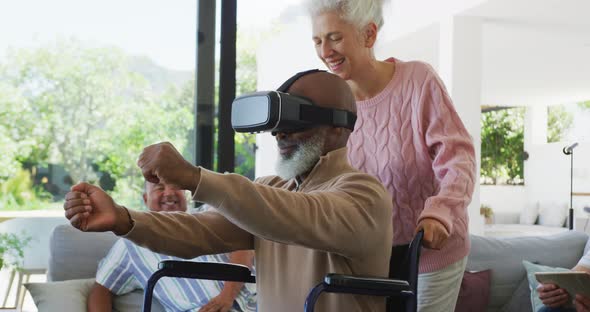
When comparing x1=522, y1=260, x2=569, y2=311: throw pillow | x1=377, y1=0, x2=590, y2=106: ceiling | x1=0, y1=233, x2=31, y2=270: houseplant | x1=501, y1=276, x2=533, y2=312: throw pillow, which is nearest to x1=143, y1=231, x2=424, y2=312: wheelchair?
x1=522, y1=260, x2=569, y2=311: throw pillow

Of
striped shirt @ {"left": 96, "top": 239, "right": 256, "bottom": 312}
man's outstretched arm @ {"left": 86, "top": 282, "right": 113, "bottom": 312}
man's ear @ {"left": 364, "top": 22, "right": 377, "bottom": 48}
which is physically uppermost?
man's ear @ {"left": 364, "top": 22, "right": 377, "bottom": 48}

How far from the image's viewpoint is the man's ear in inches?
68.5

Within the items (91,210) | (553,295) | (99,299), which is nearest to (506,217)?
(553,295)

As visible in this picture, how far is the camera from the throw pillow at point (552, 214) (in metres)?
11.4

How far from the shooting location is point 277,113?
125cm

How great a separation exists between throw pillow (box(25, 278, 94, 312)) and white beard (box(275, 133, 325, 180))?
1.43 m

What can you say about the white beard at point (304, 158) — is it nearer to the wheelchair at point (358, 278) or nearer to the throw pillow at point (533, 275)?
the wheelchair at point (358, 278)

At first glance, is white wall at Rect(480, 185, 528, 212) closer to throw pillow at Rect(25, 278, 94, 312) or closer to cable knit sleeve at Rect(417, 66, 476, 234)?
throw pillow at Rect(25, 278, 94, 312)

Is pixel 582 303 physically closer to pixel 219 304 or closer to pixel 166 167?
pixel 219 304

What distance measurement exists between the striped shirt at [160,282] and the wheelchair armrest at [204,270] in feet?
3.30

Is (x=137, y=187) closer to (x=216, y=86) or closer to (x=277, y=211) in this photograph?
(x=216, y=86)

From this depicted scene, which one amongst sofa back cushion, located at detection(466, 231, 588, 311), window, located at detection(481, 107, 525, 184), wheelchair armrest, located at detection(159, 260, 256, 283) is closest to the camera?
wheelchair armrest, located at detection(159, 260, 256, 283)

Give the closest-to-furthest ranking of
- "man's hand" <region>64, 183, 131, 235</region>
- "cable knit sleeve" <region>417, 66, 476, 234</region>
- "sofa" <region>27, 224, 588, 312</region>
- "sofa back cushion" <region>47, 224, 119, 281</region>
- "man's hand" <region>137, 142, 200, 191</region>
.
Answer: "man's hand" <region>137, 142, 200, 191</region>
"man's hand" <region>64, 183, 131, 235</region>
"cable knit sleeve" <region>417, 66, 476, 234</region>
"sofa" <region>27, 224, 588, 312</region>
"sofa back cushion" <region>47, 224, 119, 281</region>

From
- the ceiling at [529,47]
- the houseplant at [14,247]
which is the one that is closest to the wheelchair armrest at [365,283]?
the houseplant at [14,247]
